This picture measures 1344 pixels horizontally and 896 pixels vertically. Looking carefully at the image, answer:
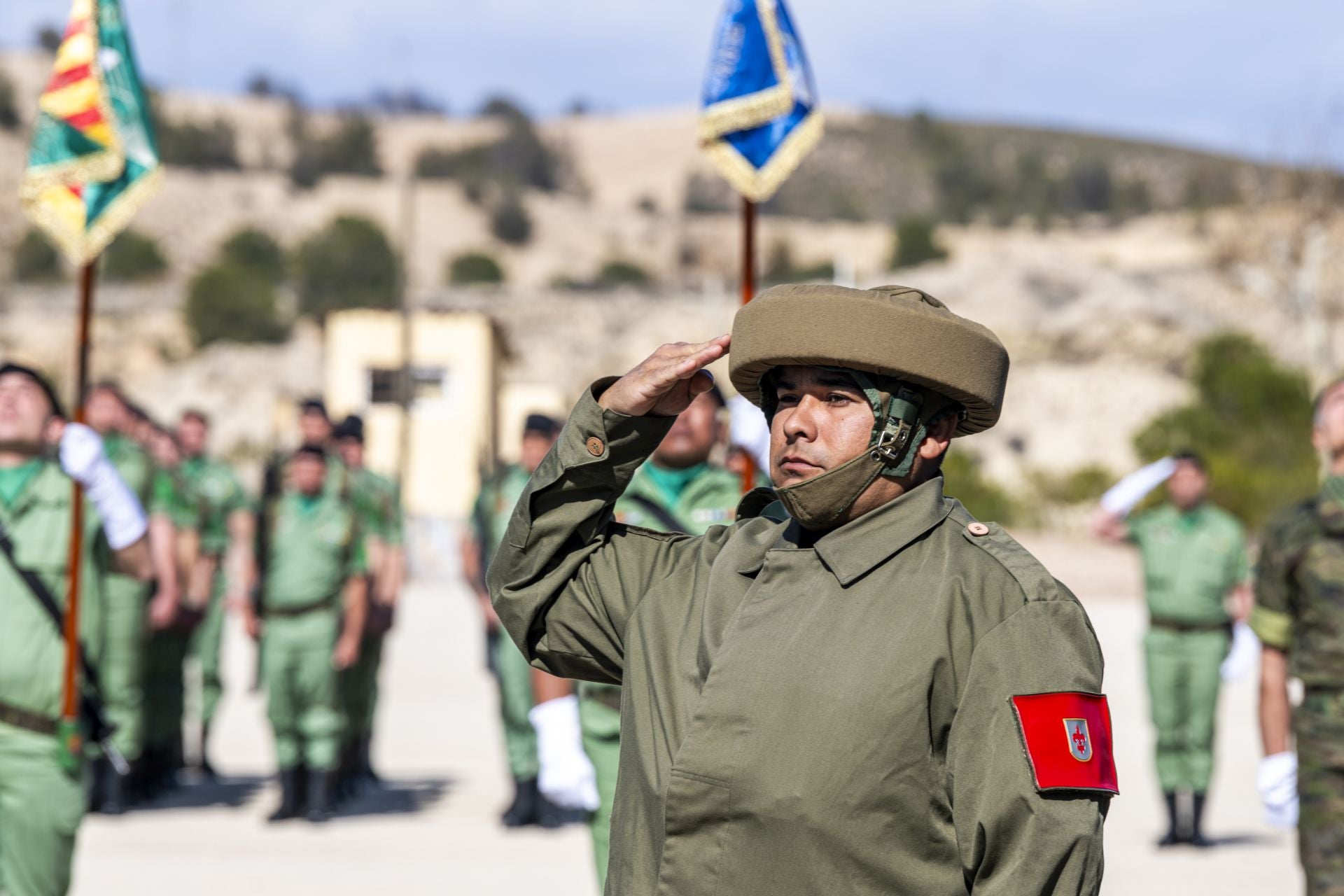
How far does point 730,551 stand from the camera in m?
3.18

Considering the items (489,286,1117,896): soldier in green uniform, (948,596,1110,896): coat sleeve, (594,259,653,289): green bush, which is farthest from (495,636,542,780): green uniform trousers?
(594,259,653,289): green bush

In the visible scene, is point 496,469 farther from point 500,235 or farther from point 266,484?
point 500,235

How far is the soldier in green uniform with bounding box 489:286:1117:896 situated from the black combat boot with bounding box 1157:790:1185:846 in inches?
292

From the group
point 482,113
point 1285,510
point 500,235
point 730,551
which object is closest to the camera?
point 730,551

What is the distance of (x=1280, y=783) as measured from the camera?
5.88m

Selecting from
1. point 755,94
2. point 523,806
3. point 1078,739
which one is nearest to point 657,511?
point 755,94

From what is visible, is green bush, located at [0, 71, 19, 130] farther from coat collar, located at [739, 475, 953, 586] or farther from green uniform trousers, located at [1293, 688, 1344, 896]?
coat collar, located at [739, 475, 953, 586]

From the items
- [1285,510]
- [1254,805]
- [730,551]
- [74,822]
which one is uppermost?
[730,551]

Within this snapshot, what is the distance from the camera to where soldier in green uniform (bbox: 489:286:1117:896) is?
271cm

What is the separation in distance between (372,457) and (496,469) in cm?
3424

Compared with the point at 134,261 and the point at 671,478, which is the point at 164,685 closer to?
the point at 671,478

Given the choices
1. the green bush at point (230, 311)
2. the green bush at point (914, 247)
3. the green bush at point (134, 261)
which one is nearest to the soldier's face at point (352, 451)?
the green bush at point (230, 311)

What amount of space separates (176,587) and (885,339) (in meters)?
7.62

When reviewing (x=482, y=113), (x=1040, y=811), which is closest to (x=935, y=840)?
(x=1040, y=811)
